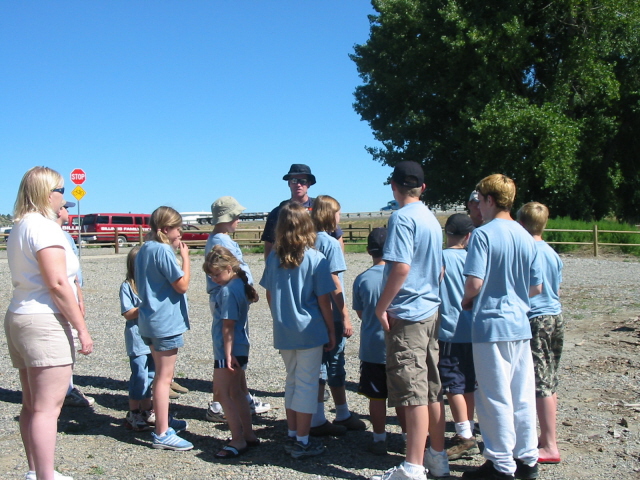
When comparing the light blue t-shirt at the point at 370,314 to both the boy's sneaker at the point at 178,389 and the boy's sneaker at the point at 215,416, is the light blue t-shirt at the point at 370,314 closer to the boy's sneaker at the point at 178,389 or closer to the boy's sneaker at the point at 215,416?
the boy's sneaker at the point at 215,416

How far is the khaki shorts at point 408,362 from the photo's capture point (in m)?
3.48

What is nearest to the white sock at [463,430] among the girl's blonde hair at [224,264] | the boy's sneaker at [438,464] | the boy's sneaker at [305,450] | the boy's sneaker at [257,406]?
the boy's sneaker at [438,464]

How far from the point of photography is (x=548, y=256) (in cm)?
408

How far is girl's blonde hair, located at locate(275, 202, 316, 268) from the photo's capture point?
3930mm

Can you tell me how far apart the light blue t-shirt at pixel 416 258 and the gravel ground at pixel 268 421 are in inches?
43.3

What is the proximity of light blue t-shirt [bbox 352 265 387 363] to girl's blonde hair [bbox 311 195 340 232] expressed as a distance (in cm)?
52

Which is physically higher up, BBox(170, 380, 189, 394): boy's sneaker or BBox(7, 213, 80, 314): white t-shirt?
BBox(7, 213, 80, 314): white t-shirt

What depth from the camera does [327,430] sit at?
4.50 meters

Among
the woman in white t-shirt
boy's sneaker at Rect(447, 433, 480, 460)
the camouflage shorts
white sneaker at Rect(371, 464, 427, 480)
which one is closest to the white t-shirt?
the woman in white t-shirt

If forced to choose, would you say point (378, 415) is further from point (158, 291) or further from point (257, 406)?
point (158, 291)

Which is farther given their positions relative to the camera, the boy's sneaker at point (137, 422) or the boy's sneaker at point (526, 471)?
the boy's sneaker at point (137, 422)

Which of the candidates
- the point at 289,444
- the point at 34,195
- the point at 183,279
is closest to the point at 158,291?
the point at 183,279

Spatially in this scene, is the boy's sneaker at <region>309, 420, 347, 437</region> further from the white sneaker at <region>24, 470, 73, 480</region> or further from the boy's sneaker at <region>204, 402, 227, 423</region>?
the white sneaker at <region>24, 470, 73, 480</region>

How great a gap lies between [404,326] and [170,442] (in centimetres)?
190
